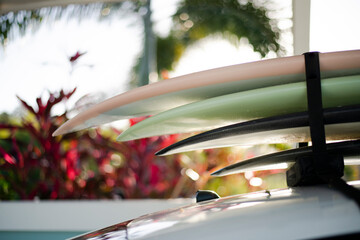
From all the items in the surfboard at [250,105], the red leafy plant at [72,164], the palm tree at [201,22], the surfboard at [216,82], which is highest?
the palm tree at [201,22]

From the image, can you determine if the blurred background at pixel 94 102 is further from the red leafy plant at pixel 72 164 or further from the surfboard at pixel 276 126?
the surfboard at pixel 276 126

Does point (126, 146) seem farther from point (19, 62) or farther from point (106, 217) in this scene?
point (19, 62)

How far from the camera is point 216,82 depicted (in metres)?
0.60

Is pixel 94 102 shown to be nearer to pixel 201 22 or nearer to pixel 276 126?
pixel 276 126

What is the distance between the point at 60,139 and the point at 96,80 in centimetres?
508

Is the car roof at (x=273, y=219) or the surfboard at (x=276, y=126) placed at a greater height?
the surfboard at (x=276, y=126)

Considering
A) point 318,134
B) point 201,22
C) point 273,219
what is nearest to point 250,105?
point 318,134

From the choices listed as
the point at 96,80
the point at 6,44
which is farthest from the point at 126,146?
the point at 96,80

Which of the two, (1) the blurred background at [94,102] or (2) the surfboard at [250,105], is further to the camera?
(1) the blurred background at [94,102]

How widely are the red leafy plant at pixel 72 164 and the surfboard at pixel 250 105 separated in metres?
2.00

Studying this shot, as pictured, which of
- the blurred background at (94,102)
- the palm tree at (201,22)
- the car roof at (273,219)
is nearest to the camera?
the car roof at (273,219)

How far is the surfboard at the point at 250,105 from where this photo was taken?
58 centimetres

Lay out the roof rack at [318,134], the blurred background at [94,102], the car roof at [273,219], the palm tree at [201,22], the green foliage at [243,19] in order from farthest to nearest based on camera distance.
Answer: the green foliage at [243,19]
the palm tree at [201,22]
the blurred background at [94,102]
the roof rack at [318,134]
the car roof at [273,219]

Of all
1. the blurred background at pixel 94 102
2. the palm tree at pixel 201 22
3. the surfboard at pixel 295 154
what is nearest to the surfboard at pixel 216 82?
the surfboard at pixel 295 154
